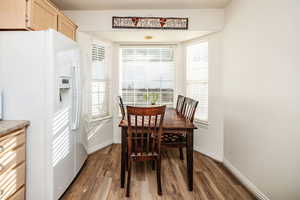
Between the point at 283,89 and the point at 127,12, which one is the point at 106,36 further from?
the point at 283,89

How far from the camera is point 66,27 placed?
8.69 feet

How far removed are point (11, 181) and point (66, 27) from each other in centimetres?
208

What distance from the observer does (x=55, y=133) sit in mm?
1815

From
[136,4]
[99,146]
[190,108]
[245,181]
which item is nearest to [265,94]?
[190,108]

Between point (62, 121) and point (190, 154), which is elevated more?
point (62, 121)

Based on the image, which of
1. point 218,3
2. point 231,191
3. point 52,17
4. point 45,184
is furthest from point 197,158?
point 52,17

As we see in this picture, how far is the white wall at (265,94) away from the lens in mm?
1570

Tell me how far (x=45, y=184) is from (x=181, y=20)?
2985 mm

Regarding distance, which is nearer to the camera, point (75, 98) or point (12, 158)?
point (12, 158)

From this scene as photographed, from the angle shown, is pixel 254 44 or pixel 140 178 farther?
pixel 140 178

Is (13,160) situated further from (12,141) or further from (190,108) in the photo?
(190,108)

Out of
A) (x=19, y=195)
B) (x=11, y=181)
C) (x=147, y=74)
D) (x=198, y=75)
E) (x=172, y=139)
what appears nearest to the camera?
(x=11, y=181)

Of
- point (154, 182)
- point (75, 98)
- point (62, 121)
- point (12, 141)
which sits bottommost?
point (154, 182)

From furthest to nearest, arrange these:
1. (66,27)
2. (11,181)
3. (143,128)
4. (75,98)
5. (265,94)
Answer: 1. (66,27)
2. (75,98)
3. (143,128)
4. (265,94)
5. (11,181)
